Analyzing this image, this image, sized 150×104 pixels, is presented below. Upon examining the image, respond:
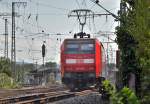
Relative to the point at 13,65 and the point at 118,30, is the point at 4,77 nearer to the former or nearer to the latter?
the point at 13,65

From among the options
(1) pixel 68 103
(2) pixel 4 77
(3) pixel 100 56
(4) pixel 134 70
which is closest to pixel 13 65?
(2) pixel 4 77

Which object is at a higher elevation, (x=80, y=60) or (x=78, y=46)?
(x=78, y=46)

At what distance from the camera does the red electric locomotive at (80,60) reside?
38.4 m

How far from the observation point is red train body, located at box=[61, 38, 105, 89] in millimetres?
38406

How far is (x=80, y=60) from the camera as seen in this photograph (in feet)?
127

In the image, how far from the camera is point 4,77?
65.8 meters

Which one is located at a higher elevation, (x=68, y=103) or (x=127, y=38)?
(x=127, y=38)

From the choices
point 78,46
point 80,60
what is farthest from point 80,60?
point 78,46

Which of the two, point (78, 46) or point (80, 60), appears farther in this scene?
point (80, 60)

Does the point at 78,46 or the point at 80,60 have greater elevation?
Answer: the point at 78,46

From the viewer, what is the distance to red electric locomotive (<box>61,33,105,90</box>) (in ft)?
126

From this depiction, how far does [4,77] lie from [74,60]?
28.3 metres

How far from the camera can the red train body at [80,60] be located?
3841 cm

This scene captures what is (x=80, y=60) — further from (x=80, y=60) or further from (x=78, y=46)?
(x=78, y=46)
